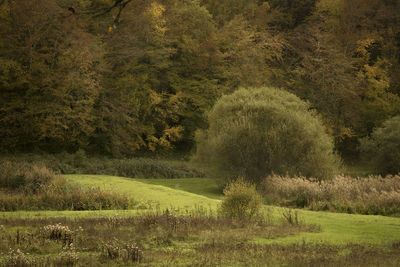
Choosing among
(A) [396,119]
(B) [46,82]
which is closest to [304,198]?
(A) [396,119]

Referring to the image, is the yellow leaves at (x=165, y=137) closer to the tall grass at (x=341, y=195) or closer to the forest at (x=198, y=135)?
the forest at (x=198, y=135)

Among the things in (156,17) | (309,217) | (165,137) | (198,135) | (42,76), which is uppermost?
(156,17)

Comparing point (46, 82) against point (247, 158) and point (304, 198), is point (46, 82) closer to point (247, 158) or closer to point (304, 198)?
point (247, 158)

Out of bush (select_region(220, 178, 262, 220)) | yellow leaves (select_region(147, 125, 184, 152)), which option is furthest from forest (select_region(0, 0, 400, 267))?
yellow leaves (select_region(147, 125, 184, 152))

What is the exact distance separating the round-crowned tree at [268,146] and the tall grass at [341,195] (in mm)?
4420

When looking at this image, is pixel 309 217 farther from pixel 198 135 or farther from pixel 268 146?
pixel 198 135

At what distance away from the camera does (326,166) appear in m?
31.5

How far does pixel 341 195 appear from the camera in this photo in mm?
23203

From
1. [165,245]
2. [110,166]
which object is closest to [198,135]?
[110,166]

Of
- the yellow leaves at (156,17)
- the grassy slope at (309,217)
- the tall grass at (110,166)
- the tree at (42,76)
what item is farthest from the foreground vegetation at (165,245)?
the yellow leaves at (156,17)

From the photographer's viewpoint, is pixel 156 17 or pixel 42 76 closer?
pixel 42 76

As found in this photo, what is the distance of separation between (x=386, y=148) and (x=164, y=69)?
21930 mm

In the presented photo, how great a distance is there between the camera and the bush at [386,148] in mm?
36969

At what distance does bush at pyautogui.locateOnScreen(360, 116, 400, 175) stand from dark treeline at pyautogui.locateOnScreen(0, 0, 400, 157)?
19.9 feet
